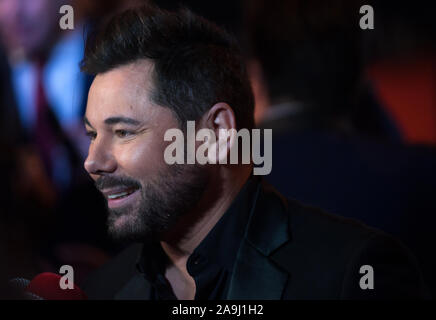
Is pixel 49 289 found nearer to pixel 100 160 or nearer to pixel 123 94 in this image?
pixel 100 160

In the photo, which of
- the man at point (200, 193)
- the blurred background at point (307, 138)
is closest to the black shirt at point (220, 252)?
the man at point (200, 193)

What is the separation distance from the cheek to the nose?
19 millimetres

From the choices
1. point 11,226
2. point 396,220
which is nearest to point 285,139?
point 396,220

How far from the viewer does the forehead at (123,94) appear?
1315 millimetres

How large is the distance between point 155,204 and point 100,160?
0.15m

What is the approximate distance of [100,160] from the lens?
51.4 inches

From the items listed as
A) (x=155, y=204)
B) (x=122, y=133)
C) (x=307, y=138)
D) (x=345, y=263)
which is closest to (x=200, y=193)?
(x=155, y=204)

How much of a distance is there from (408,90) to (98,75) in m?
2.00

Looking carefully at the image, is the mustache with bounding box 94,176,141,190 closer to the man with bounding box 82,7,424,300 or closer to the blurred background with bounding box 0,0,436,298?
the man with bounding box 82,7,424,300

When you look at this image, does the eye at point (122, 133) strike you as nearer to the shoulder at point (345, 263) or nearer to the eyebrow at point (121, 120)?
the eyebrow at point (121, 120)

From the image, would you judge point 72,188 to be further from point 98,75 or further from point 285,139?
point 98,75

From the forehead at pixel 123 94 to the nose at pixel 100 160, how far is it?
6 centimetres

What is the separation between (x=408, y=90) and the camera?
2.98 meters
